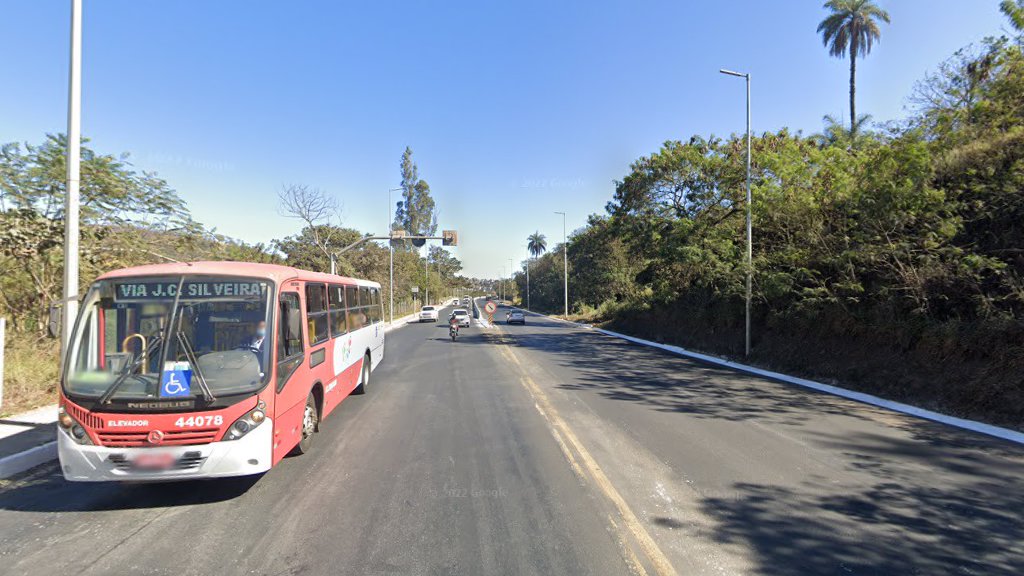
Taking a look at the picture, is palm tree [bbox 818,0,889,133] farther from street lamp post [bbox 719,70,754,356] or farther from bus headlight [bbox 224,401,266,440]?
bus headlight [bbox 224,401,266,440]

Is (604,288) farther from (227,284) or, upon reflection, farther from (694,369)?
(227,284)

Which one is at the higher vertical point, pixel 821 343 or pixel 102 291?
pixel 102 291

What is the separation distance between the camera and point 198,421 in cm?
454

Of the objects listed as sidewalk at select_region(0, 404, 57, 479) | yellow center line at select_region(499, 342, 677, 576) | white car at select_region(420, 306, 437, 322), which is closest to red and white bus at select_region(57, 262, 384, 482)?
sidewalk at select_region(0, 404, 57, 479)

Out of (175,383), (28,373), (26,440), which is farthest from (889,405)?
(28,373)

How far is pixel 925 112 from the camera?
12.1 meters

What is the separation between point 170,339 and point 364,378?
6.20 meters

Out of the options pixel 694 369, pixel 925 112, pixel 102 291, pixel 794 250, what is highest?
pixel 925 112

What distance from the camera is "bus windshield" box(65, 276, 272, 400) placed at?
4.66 m

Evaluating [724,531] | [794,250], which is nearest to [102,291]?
[724,531]

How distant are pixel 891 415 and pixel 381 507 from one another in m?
9.23

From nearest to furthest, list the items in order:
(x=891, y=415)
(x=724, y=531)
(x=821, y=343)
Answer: (x=724, y=531) < (x=891, y=415) < (x=821, y=343)

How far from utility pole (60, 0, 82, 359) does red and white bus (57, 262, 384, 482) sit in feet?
10.9

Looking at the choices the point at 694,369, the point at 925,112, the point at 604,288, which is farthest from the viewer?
the point at 604,288
